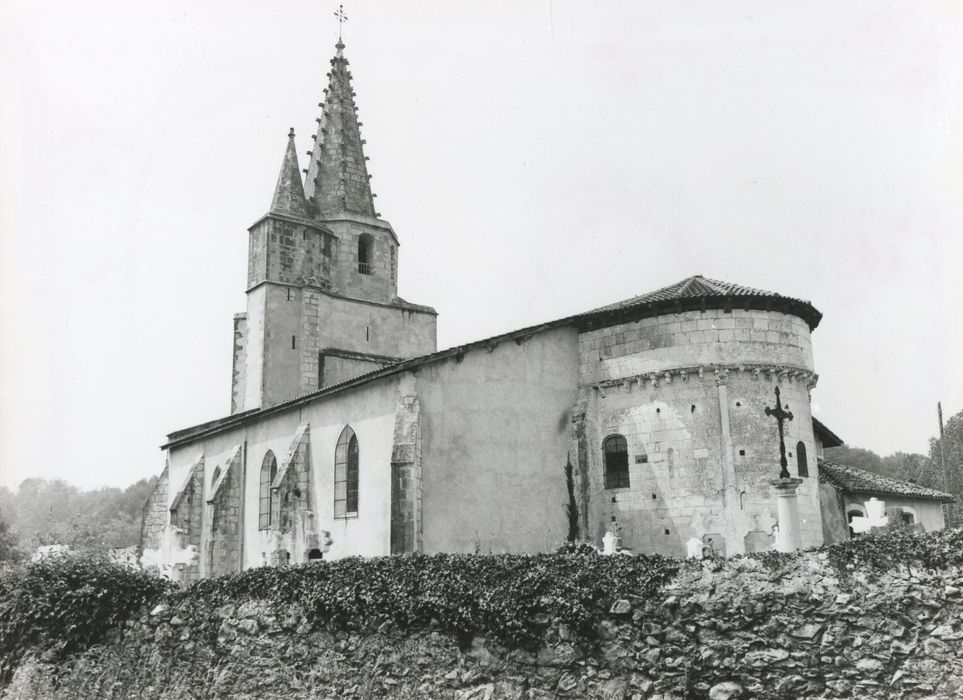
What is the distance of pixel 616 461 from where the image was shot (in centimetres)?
2414

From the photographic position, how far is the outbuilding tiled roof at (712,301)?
2334 cm

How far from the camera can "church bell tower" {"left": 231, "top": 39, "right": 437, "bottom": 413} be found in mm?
35469

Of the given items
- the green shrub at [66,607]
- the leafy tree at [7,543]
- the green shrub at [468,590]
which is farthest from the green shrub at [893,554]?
the leafy tree at [7,543]

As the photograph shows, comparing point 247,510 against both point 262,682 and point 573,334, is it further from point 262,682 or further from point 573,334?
point 262,682

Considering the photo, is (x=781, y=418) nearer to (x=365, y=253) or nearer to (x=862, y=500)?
(x=862, y=500)

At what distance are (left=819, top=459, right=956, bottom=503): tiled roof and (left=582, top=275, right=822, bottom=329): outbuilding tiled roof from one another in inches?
219

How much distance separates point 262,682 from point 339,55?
35.1 m

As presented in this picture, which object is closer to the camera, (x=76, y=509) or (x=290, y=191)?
(x=290, y=191)

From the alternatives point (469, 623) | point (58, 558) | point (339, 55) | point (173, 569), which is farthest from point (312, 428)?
point (339, 55)

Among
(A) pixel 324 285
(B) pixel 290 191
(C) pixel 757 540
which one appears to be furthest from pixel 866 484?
(B) pixel 290 191

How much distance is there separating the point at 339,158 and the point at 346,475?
20.6 meters

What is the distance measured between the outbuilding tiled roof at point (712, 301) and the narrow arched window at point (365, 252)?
651 inches

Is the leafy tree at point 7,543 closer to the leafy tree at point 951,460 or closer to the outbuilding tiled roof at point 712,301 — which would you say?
the outbuilding tiled roof at point 712,301

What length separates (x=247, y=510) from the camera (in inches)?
1170
